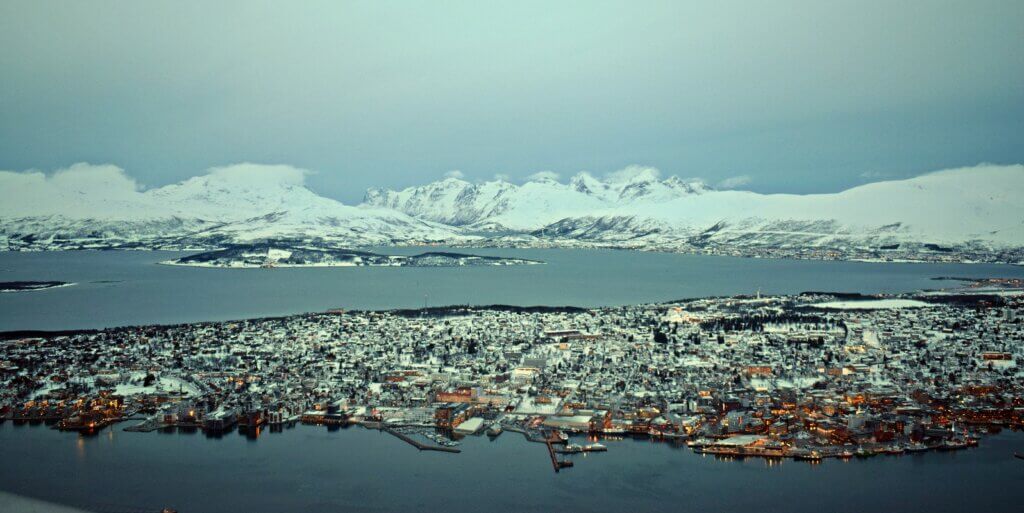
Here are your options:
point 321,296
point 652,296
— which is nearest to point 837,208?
point 652,296

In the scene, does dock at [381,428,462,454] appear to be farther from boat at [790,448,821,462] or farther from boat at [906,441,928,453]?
boat at [906,441,928,453]

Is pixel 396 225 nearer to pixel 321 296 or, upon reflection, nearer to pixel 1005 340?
pixel 321 296

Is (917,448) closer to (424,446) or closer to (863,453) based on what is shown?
(863,453)

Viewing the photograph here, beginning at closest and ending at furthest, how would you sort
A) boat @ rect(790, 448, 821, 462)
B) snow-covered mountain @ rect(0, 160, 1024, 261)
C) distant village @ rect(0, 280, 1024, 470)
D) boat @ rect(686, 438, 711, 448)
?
boat @ rect(790, 448, 821, 462) < boat @ rect(686, 438, 711, 448) < distant village @ rect(0, 280, 1024, 470) < snow-covered mountain @ rect(0, 160, 1024, 261)

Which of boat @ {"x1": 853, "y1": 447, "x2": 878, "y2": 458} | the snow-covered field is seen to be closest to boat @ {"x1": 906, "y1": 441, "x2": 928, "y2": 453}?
boat @ {"x1": 853, "y1": 447, "x2": 878, "y2": 458}

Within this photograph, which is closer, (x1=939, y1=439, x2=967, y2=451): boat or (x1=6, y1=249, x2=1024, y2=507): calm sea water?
(x1=6, y1=249, x2=1024, y2=507): calm sea water

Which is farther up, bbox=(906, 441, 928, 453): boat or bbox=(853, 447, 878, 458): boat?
bbox=(906, 441, 928, 453): boat
